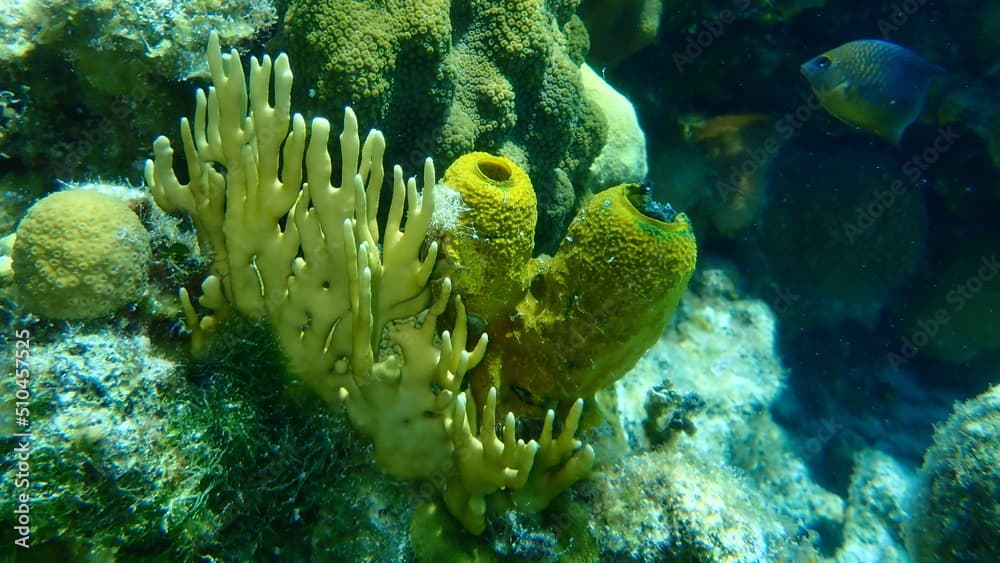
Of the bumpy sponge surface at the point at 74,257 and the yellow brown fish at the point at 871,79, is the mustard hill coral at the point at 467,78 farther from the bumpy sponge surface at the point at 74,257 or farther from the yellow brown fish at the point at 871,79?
the yellow brown fish at the point at 871,79

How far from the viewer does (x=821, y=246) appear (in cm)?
634

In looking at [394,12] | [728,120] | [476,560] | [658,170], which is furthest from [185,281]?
[728,120]

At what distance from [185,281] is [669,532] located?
2838 millimetres

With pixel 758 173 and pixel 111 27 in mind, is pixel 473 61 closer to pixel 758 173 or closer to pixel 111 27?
pixel 111 27

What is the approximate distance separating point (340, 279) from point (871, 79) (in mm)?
5041

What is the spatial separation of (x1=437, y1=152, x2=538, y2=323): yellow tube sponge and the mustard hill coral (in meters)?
0.70
